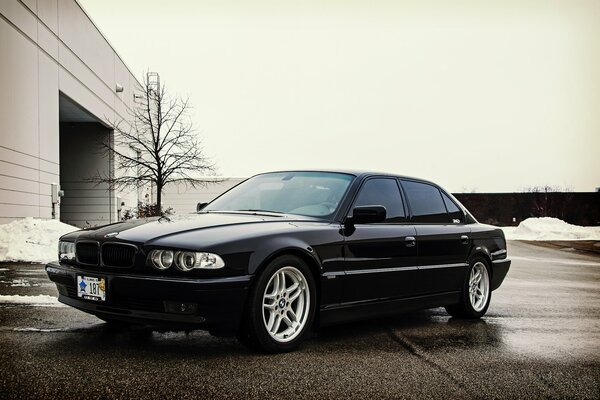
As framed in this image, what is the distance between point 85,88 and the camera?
30.1 metres

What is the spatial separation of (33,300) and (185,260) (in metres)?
3.63

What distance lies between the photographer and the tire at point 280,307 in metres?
4.68

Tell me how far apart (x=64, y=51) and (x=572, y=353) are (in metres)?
25.3

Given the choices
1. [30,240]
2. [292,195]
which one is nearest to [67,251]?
[292,195]

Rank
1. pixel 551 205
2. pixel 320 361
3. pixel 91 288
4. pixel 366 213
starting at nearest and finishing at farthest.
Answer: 1. pixel 320 361
2. pixel 91 288
3. pixel 366 213
4. pixel 551 205

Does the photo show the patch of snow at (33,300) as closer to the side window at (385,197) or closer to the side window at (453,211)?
the side window at (385,197)

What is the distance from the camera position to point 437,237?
666cm

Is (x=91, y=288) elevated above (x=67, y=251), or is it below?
below

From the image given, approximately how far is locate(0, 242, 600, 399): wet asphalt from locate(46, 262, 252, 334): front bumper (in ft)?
0.91

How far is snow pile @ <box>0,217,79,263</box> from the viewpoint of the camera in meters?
14.0

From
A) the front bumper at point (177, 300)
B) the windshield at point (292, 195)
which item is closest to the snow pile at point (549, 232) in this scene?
the windshield at point (292, 195)

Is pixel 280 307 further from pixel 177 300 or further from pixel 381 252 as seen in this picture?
pixel 381 252

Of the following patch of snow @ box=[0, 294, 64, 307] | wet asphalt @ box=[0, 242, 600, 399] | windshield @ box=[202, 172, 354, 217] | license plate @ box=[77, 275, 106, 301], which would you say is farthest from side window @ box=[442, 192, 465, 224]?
patch of snow @ box=[0, 294, 64, 307]

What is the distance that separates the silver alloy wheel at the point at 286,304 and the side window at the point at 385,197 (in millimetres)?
1189
